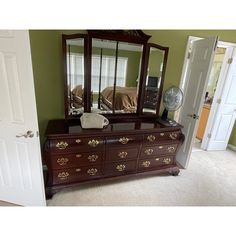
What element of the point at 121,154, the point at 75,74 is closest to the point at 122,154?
the point at 121,154

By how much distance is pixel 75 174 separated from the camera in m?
1.84

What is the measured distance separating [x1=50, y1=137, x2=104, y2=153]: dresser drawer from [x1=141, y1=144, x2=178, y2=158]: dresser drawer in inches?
23.8

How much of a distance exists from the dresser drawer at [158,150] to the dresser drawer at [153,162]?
0.08 meters

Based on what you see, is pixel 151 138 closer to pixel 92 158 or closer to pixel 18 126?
pixel 92 158

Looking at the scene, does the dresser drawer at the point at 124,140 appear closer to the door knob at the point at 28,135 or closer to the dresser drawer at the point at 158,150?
the dresser drawer at the point at 158,150

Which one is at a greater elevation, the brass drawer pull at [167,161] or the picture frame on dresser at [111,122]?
the picture frame on dresser at [111,122]

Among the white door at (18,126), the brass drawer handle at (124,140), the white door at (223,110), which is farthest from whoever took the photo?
the white door at (223,110)

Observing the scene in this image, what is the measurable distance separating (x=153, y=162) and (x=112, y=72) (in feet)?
4.46

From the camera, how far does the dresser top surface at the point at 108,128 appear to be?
173 centimetres

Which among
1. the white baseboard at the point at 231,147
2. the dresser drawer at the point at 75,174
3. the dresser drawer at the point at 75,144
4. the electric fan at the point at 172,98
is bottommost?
the white baseboard at the point at 231,147

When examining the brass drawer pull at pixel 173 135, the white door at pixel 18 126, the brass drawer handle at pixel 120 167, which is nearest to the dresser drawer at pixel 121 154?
the brass drawer handle at pixel 120 167

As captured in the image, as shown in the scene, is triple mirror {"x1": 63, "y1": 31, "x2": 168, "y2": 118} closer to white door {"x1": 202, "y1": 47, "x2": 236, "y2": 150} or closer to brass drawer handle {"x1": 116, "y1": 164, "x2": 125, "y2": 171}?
brass drawer handle {"x1": 116, "y1": 164, "x2": 125, "y2": 171}

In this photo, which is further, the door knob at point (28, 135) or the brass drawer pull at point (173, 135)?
the brass drawer pull at point (173, 135)
